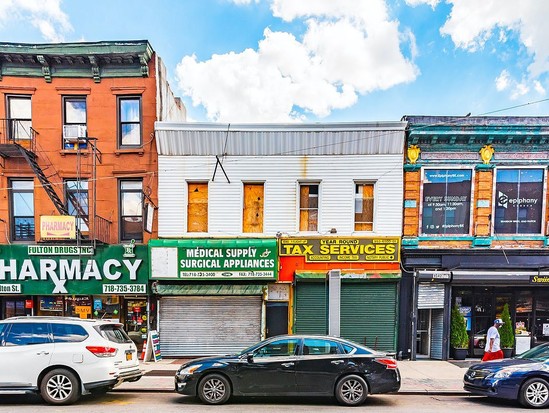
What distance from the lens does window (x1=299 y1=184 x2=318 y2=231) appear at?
39.0 ft

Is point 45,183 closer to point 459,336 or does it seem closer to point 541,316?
point 459,336

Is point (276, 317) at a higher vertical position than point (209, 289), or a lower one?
lower

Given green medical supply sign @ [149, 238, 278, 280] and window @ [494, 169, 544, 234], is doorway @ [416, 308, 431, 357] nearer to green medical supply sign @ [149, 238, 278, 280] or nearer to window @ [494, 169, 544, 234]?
window @ [494, 169, 544, 234]

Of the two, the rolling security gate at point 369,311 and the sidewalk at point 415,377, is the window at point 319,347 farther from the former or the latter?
the rolling security gate at point 369,311

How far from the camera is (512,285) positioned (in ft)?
37.7

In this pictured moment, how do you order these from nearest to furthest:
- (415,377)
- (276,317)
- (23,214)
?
(415,377) < (276,317) < (23,214)

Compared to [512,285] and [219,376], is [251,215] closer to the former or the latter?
[219,376]

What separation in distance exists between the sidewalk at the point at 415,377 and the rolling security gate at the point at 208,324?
0.64m

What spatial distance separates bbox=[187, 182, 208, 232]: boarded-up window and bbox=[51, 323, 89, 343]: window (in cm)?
504

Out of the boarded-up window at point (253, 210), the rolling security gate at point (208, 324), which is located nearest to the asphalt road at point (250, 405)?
the rolling security gate at point (208, 324)

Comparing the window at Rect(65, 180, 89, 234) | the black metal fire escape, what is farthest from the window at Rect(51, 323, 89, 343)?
the window at Rect(65, 180, 89, 234)

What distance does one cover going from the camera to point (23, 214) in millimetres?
11734

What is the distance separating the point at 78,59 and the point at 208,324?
10.1 meters

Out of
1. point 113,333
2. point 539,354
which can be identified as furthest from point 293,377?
point 539,354
